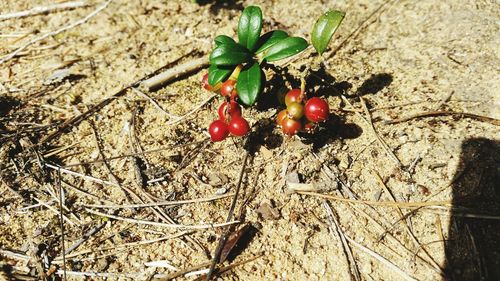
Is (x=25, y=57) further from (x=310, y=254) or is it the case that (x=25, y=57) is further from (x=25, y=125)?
(x=310, y=254)

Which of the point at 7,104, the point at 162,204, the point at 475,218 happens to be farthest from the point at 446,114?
the point at 7,104

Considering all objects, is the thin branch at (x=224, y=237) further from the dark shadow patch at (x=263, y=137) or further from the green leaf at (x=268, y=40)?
the green leaf at (x=268, y=40)

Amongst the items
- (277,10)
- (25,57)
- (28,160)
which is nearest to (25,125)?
(28,160)

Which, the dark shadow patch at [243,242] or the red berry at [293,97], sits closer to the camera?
the dark shadow patch at [243,242]

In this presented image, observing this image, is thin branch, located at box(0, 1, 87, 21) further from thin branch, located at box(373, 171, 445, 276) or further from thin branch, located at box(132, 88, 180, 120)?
thin branch, located at box(373, 171, 445, 276)

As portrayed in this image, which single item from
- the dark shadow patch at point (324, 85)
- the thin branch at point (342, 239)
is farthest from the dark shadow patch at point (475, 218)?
the dark shadow patch at point (324, 85)

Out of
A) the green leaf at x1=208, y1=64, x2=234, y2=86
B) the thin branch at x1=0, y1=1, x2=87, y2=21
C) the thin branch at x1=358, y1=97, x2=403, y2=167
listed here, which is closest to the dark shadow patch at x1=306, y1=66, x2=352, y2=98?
the thin branch at x1=358, y1=97, x2=403, y2=167

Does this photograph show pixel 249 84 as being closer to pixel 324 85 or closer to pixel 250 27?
pixel 250 27
